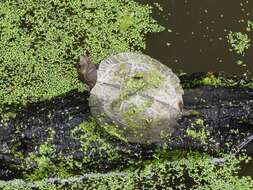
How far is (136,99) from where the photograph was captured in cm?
288

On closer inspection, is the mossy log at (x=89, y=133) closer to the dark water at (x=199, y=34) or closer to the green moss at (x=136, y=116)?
the green moss at (x=136, y=116)

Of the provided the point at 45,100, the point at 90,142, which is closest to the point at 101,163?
the point at 90,142

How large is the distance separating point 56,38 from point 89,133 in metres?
0.73

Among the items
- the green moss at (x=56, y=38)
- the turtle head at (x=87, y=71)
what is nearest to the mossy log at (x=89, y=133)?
the turtle head at (x=87, y=71)

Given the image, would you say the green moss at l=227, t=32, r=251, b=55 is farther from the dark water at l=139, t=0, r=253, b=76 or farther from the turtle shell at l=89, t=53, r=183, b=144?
the turtle shell at l=89, t=53, r=183, b=144

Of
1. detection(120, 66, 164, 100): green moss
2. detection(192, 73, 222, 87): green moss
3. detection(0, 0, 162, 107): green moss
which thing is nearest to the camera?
detection(120, 66, 164, 100): green moss

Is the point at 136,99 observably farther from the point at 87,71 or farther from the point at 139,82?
the point at 87,71

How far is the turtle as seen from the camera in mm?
2896

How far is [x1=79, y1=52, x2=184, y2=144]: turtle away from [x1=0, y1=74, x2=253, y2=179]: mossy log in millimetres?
99

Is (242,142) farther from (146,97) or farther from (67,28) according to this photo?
(67,28)

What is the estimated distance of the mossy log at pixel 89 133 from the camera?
3.06 m

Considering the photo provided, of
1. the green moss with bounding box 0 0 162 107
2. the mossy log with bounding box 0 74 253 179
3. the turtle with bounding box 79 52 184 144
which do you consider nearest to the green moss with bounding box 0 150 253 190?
the mossy log with bounding box 0 74 253 179

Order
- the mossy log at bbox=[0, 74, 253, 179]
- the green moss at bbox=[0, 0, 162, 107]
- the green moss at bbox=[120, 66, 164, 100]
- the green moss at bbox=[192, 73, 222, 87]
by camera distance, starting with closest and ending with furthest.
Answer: the green moss at bbox=[120, 66, 164, 100]
the mossy log at bbox=[0, 74, 253, 179]
the green moss at bbox=[192, 73, 222, 87]
the green moss at bbox=[0, 0, 162, 107]

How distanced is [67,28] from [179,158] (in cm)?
100
